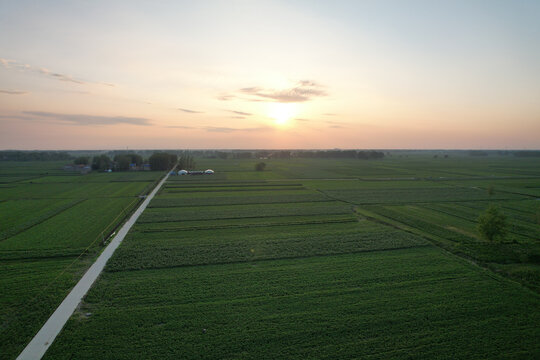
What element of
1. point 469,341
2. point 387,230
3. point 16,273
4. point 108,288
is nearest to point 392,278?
point 469,341

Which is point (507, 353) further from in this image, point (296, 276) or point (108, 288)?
point (108, 288)

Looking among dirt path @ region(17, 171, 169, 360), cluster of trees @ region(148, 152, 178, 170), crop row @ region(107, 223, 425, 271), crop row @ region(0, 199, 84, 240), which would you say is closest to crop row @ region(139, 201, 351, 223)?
crop row @ region(107, 223, 425, 271)

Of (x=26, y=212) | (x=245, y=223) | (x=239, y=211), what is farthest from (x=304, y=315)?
(x=26, y=212)

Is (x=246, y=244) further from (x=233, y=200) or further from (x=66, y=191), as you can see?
(x=66, y=191)

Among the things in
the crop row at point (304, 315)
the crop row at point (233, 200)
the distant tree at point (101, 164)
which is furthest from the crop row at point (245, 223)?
the distant tree at point (101, 164)

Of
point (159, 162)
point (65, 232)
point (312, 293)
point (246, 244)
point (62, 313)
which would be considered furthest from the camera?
point (159, 162)

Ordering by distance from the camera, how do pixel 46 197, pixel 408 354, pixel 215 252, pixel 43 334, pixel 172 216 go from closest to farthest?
pixel 408 354, pixel 43 334, pixel 215 252, pixel 172 216, pixel 46 197

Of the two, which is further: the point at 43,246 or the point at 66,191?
the point at 66,191
